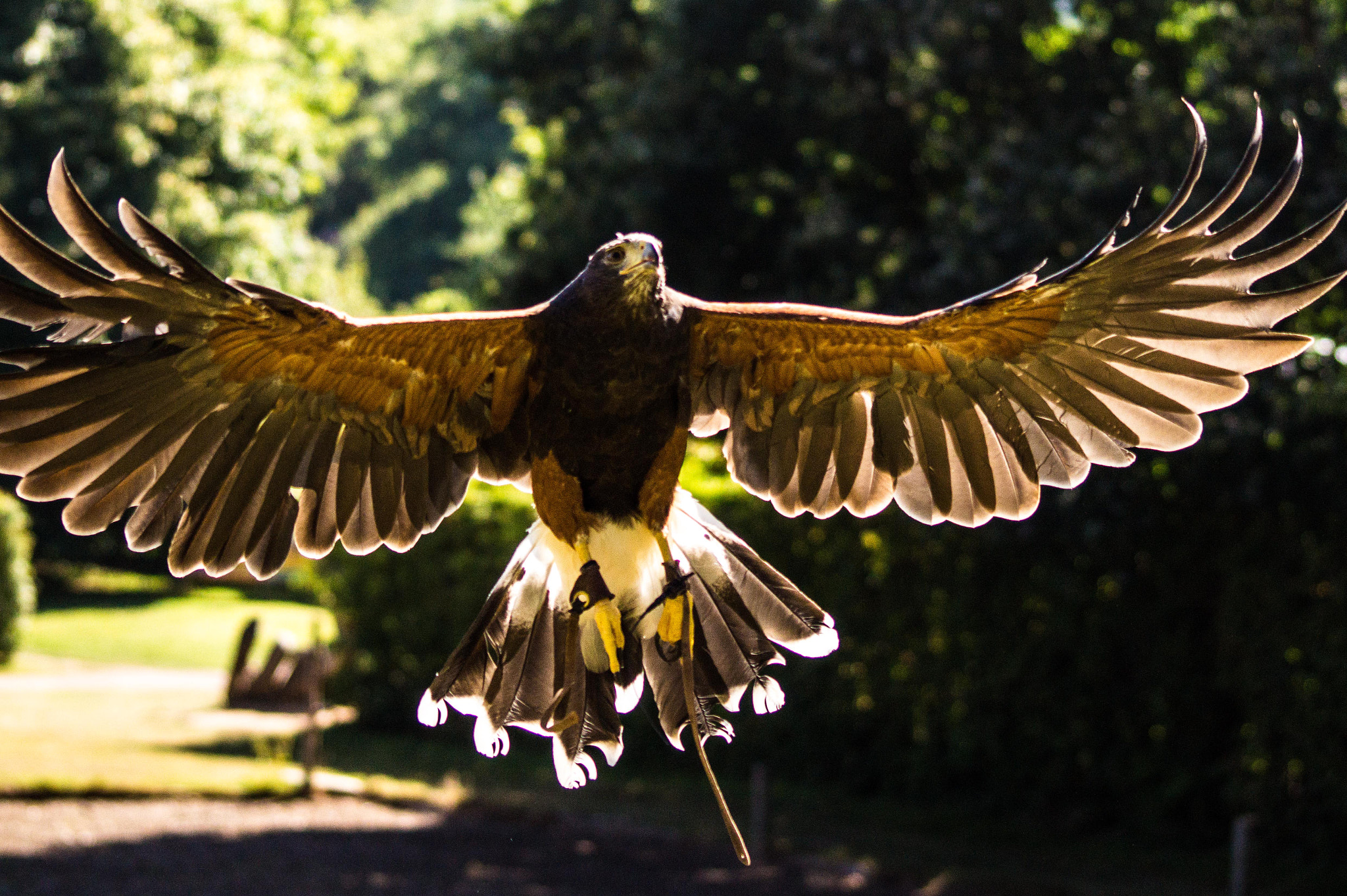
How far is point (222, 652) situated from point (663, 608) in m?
17.6

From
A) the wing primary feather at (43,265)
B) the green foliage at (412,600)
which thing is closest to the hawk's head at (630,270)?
the wing primary feather at (43,265)

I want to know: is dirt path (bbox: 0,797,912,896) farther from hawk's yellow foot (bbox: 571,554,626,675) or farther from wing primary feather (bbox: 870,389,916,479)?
wing primary feather (bbox: 870,389,916,479)

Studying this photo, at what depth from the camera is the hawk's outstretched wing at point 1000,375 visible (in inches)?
140

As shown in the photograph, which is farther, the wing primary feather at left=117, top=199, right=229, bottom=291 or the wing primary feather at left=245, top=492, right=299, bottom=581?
the wing primary feather at left=245, top=492, right=299, bottom=581

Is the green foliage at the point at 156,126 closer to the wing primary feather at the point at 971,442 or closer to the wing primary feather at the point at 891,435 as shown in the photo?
the wing primary feather at the point at 891,435

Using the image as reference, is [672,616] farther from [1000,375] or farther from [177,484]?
[177,484]

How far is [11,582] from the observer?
17.5 m

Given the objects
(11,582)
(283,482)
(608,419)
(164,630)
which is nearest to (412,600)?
(11,582)

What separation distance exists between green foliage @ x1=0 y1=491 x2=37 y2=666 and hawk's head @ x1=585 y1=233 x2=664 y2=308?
16086 millimetres

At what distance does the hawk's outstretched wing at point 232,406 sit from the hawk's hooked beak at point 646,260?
0.40m

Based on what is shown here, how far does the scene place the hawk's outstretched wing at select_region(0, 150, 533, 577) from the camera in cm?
334

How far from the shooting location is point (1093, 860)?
888 cm

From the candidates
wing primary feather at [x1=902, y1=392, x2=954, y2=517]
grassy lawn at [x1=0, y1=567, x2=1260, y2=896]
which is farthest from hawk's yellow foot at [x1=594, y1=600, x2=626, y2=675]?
grassy lawn at [x1=0, y1=567, x2=1260, y2=896]

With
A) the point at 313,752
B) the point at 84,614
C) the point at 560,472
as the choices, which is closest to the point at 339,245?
the point at 84,614
